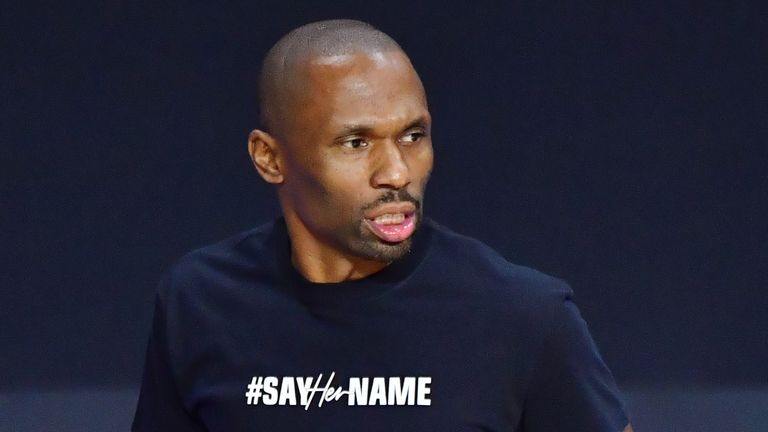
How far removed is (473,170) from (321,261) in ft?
3.88

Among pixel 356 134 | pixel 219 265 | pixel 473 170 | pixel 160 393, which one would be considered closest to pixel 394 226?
pixel 356 134

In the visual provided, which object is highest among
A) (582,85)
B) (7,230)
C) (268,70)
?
(582,85)

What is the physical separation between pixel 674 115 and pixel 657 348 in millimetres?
431

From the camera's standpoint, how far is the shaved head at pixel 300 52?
83.3 inches

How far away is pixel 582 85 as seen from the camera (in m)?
3.31

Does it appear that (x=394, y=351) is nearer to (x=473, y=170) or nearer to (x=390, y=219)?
(x=390, y=219)

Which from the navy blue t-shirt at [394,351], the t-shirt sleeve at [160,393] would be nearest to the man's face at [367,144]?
the navy blue t-shirt at [394,351]

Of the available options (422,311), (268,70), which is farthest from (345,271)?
(268,70)

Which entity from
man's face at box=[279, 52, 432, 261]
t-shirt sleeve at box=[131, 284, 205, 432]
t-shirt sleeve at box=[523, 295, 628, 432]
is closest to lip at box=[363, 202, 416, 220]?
man's face at box=[279, 52, 432, 261]

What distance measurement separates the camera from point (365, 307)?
2178mm

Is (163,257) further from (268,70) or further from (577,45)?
(268,70)

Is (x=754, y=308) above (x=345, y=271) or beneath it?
above

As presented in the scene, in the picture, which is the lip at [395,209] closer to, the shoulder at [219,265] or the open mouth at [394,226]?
the open mouth at [394,226]

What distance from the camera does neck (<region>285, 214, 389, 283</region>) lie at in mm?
Answer: 2189
